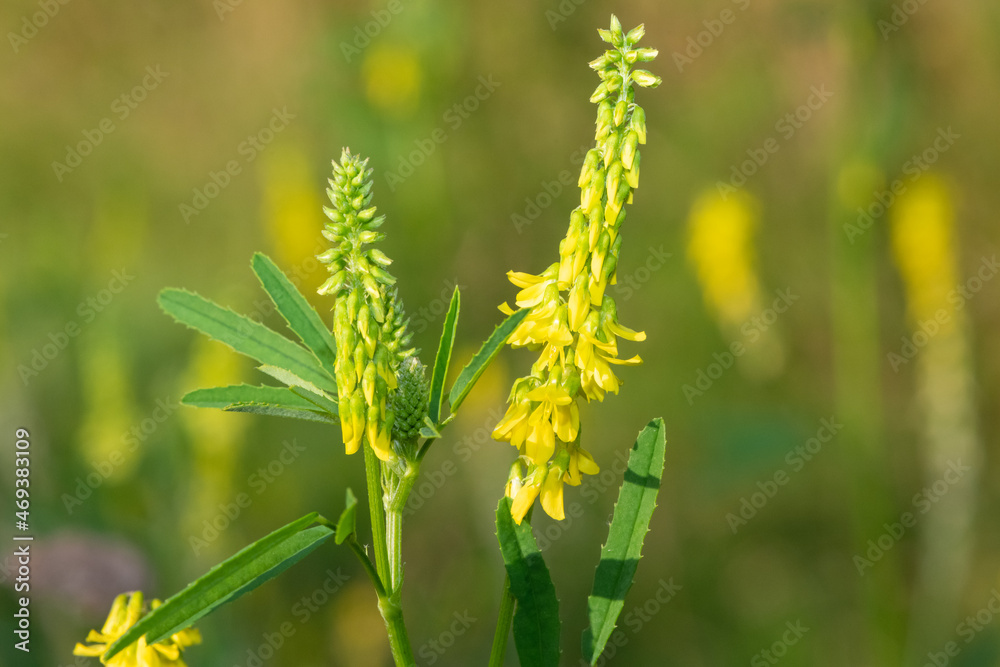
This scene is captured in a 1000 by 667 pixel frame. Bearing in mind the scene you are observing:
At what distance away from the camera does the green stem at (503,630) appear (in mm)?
1171

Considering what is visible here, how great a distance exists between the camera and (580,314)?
45.5 inches

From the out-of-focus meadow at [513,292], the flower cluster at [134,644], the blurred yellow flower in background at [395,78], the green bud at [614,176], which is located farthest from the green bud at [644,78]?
the blurred yellow flower in background at [395,78]

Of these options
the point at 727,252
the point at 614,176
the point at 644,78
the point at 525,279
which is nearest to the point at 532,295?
the point at 525,279

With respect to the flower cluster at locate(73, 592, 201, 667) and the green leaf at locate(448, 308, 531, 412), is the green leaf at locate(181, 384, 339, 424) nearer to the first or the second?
the green leaf at locate(448, 308, 531, 412)

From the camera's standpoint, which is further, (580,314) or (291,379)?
(291,379)

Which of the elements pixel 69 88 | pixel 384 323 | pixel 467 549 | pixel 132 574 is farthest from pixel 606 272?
pixel 69 88

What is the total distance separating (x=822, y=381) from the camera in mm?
5656

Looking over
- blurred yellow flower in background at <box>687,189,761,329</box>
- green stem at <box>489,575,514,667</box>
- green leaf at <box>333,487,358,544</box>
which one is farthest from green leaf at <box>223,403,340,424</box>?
blurred yellow flower in background at <box>687,189,761,329</box>

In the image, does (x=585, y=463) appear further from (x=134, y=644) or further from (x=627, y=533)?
(x=134, y=644)

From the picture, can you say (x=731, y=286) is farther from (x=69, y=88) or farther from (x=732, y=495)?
(x=69, y=88)

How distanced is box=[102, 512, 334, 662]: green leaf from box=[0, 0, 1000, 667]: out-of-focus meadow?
7.47 ft

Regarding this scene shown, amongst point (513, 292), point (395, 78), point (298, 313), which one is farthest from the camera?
point (513, 292)

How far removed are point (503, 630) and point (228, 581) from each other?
38cm

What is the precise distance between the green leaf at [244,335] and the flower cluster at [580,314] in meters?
0.36
